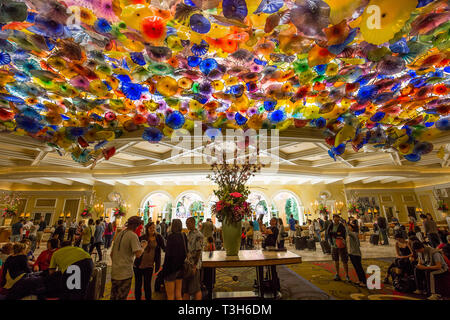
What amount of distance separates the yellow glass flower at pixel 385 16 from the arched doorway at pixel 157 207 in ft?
43.4

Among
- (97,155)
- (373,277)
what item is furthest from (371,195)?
(97,155)

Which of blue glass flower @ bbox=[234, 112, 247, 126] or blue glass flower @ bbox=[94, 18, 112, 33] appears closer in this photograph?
blue glass flower @ bbox=[94, 18, 112, 33]

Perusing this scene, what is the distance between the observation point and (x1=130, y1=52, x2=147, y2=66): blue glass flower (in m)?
2.65

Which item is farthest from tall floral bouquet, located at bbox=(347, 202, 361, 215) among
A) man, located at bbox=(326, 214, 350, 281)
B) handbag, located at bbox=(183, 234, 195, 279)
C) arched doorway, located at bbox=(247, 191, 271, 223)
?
handbag, located at bbox=(183, 234, 195, 279)

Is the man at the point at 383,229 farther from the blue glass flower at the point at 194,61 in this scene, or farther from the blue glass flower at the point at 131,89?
the blue glass flower at the point at 131,89

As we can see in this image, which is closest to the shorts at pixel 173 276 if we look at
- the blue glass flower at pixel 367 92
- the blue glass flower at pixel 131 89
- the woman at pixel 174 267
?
the woman at pixel 174 267

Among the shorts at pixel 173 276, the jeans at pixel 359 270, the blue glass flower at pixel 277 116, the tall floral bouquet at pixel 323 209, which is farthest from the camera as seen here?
the tall floral bouquet at pixel 323 209

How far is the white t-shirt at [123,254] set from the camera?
239 centimetres

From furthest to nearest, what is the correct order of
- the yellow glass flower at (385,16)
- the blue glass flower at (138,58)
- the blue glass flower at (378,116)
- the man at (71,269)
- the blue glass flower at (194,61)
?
the blue glass flower at (378,116)
the blue glass flower at (194,61)
the blue glass flower at (138,58)
the man at (71,269)
the yellow glass flower at (385,16)

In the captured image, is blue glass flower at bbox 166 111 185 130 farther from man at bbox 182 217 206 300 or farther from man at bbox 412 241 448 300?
man at bbox 412 241 448 300

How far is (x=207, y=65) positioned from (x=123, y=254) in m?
2.72

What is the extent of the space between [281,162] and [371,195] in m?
10.4

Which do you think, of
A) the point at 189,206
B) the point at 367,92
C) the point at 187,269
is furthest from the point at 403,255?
the point at 189,206

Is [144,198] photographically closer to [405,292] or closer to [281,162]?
[281,162]
